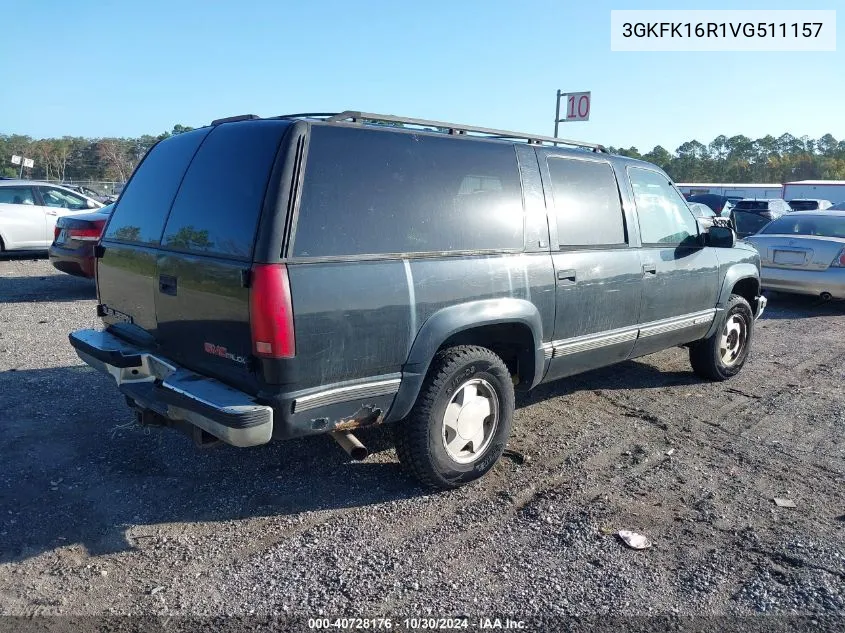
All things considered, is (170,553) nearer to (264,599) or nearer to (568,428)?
(264,599)

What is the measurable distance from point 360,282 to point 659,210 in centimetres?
309

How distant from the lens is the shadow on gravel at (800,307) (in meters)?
9.93

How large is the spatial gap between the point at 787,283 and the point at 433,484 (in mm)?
8353

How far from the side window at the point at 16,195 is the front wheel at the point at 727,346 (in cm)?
1243

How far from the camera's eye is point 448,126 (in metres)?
4.04

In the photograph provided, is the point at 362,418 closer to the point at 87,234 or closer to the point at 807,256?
the point at 87,234

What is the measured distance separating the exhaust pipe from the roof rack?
1650 millimetres

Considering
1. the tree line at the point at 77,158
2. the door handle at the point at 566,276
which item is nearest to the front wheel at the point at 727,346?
the door handle at the point at 566,276

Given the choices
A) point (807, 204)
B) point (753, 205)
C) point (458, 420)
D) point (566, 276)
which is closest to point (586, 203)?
point (566, 276)

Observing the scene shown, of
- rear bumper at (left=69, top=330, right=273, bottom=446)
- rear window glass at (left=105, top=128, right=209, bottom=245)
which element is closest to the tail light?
rear bumper at (left=69, top=330, right=273, bottom=446)

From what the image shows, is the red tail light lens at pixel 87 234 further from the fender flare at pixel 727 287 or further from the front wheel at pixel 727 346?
the fender flare at pixel 727 287

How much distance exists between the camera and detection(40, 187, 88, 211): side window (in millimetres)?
13258

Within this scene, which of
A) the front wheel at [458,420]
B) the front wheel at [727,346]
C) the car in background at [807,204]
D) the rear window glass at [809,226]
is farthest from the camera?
the car in background at [807,204]

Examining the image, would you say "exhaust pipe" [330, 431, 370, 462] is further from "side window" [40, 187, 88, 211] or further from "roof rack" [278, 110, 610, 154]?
"side window" [40, 187, 88, 211]
